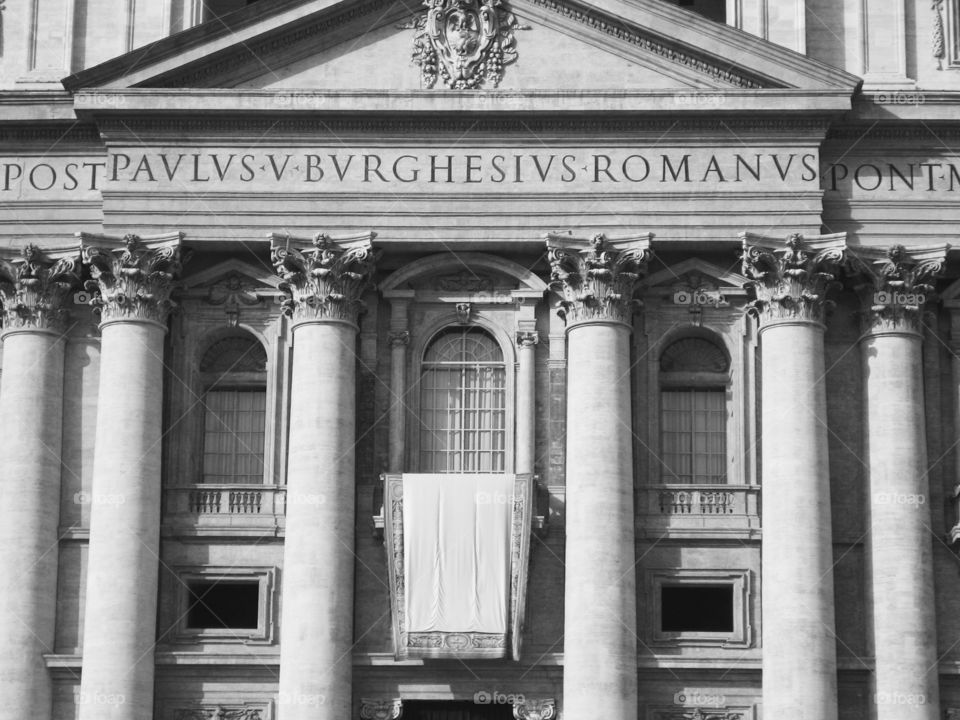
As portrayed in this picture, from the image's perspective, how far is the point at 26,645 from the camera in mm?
46500

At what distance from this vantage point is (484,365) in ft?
161

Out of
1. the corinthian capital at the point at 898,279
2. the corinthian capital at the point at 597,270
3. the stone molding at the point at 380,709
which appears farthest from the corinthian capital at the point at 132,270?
the corinthian capital at the point at 898,279

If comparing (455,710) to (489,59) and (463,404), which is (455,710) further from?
(489,59)

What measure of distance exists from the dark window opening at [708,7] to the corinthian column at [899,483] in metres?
8.87

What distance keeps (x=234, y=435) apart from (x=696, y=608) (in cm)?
972

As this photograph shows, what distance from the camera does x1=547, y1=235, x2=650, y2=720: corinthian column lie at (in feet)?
151

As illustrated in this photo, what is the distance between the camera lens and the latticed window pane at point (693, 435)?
48.4 m

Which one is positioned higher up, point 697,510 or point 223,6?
point 223,6

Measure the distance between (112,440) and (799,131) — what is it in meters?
14.6
